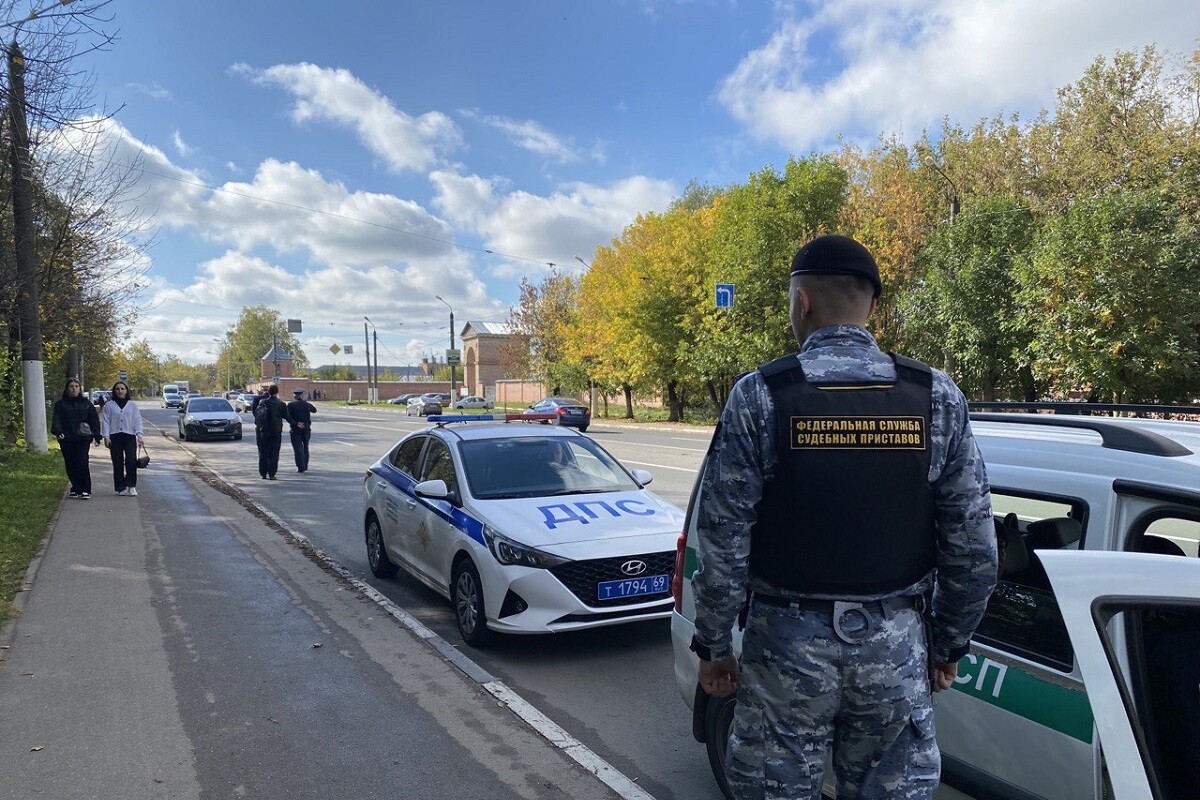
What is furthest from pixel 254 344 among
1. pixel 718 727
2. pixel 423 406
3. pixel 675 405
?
pixel 718 727

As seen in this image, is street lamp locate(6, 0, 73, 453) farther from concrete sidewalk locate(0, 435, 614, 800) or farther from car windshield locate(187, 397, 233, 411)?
car windshield locate(187, 397, 233, 411)

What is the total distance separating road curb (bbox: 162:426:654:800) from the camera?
12.2 ft

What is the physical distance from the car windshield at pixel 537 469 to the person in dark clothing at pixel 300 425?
10565 millimetres

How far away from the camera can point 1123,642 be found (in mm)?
1595

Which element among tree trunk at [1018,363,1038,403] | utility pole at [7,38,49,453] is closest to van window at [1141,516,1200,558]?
utility pole at [7,38,49,453]

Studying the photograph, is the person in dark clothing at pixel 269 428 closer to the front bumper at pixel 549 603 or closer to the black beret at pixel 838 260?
the front bumper at pixel 549 603

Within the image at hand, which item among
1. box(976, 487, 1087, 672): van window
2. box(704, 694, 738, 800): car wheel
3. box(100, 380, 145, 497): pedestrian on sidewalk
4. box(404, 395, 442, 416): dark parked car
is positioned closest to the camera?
box(976, 487, 1087, 672): van window

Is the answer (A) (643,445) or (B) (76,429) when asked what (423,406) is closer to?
(A) (643,445)

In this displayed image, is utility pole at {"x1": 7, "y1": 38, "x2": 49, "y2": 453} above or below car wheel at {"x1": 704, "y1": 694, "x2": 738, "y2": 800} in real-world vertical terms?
above

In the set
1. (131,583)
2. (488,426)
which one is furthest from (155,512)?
(488,426)

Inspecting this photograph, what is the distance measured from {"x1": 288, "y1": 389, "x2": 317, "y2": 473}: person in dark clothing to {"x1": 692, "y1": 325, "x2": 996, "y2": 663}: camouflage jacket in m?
15.2

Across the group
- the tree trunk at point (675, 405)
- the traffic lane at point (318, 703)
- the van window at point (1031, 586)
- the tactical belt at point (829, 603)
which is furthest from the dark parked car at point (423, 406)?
the tactical belt at point (829, 603)

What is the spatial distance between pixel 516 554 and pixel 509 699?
3.08 ft

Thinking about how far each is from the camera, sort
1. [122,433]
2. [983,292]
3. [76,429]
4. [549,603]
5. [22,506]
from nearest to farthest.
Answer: [549,603]
[22,506]
[76,429]
[122,433]
[983,292]
